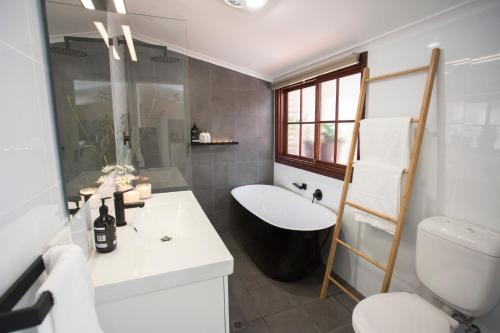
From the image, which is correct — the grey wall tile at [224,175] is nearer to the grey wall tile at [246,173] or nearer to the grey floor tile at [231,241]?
the grey wall tile at [246,173]

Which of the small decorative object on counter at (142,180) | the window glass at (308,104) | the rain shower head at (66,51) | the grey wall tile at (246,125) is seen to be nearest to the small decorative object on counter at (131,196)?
the small decorative object on counter at (142,180)

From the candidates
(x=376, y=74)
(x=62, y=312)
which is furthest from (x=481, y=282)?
(x=62, y=312)

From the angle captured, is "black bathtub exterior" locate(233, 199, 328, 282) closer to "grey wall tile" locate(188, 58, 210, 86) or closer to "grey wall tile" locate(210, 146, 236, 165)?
"grey wall tile" locate(210, 146, 236, 165)

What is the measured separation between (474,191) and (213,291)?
1.53 m

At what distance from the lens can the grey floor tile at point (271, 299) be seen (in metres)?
2.08

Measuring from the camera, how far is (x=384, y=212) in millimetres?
1761

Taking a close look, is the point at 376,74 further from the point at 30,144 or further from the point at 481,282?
the point at 30,144

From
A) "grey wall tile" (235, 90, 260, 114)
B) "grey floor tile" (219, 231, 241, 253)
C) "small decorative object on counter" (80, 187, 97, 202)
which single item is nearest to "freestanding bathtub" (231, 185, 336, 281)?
"grey floor tile" (219, 231, 241, 253)

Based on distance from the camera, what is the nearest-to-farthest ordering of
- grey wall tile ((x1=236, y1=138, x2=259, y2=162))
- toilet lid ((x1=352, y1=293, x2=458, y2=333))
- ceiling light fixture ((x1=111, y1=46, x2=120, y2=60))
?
toilet lid ((x1=352, y1=293, x2=458, y2=333)) < ceiling light fixture ((x1=111, y1=46, x2=120, y2=60)) < grey wall tile ((x1=236, y1=138, x2=259, y2=162))

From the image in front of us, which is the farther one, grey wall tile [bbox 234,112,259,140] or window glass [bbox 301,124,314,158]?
grey wall tile [bbox 234,112,259,140]

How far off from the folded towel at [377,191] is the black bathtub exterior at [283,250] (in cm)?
50

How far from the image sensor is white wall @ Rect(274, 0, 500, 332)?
130 cm

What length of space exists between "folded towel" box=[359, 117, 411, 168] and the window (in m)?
0.51

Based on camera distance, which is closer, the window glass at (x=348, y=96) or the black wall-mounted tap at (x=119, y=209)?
the black wall-mounted tap at (x=119, y=209)
